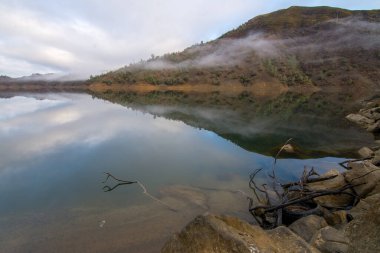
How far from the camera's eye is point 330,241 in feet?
18.2

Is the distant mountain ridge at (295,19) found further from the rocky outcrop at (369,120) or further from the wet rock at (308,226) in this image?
the wet rock at (308,226)

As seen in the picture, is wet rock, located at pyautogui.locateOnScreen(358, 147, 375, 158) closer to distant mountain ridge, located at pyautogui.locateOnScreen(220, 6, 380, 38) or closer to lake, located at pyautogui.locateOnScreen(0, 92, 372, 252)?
lake, located at pyautogui.locateOnScreen(0, 92, 372, 252)

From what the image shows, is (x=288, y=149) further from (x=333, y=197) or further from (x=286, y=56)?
(x=286, y=56)

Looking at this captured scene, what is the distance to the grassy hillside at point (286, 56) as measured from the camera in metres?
94.6

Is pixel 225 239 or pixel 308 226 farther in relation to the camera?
pixel 308 226

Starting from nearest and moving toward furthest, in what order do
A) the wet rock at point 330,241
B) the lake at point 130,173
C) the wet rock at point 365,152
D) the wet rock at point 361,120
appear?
the wet rock at point 330,241 < the lake at point 130,173 < the wet rock at point 365,152 < the wet rock at point 361,120

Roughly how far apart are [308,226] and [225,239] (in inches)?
131

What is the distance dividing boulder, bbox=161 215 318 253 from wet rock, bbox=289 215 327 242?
1496 millimetres

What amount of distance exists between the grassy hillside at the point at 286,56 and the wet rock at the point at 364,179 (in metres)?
85.1

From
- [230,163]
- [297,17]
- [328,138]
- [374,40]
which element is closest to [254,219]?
[230,163]

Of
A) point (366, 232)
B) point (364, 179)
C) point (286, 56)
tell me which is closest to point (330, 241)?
point (366, 232)

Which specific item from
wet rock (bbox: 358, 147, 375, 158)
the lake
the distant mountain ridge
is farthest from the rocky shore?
the distant mountain ridge

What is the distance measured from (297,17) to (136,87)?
84349mm

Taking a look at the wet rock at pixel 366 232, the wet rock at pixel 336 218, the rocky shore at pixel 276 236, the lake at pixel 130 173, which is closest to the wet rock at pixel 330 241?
the rocky shore at pixel 276 236
